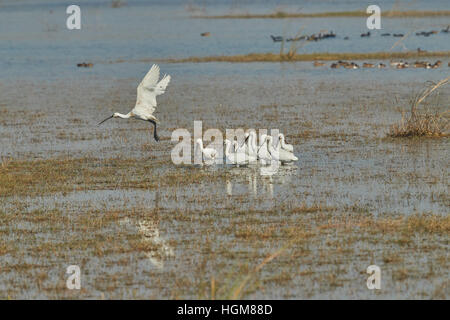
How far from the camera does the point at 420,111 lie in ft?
70.8

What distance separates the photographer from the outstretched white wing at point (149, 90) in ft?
50.1

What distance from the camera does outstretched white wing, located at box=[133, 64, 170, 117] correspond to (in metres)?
15.3

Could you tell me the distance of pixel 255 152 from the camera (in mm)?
15461

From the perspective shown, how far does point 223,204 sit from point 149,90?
147 inches

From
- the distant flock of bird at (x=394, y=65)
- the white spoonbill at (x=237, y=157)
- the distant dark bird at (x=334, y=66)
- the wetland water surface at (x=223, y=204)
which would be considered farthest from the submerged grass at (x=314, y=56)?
the white spoonbill at (x=237, y=157)

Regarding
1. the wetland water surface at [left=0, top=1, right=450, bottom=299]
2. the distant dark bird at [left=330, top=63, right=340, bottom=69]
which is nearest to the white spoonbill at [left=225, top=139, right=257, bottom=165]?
the wetland water surface at [left=0, top=1, right=450, bottom=299]

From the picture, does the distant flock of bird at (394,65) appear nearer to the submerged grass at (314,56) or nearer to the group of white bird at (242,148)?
the submerged grass at (314,56)

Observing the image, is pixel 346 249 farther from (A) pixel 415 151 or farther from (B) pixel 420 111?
(B) pixel 420 111

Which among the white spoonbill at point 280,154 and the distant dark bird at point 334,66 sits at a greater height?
the distant dark bird at point 334,66

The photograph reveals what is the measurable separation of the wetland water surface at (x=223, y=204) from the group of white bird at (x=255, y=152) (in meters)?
0.27

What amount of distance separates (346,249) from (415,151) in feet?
22.1

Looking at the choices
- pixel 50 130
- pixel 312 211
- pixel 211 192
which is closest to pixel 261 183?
pixel 211 192

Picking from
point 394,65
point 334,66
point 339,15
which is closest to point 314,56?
point 334,66
